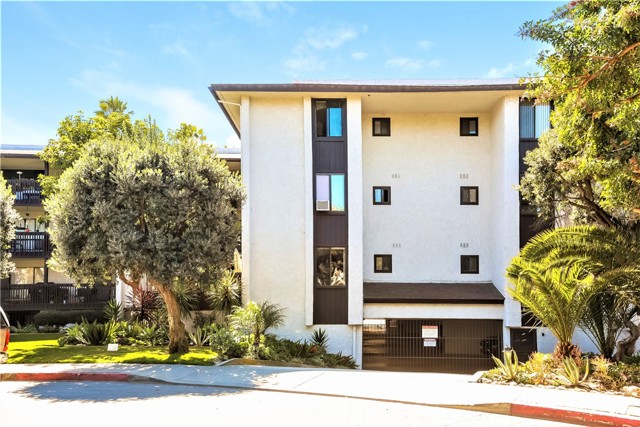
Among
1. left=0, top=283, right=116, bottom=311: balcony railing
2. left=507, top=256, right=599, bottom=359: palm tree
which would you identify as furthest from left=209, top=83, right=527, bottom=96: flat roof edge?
left=0, top=283, right=116, bottom=311: balcony railing

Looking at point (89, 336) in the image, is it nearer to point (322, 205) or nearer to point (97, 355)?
point (97, 355)

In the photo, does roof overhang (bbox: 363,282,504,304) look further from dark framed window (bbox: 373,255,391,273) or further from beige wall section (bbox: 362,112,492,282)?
dark framed window (bbox: 373,255,391,273)

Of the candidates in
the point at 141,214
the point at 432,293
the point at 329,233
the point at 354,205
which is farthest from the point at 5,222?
the point at 432,293

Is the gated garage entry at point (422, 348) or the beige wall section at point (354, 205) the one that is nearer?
the beige wall section at point (354, 205)

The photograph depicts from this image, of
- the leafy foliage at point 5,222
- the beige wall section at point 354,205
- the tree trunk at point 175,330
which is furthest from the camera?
the beige wall section at point 354,205

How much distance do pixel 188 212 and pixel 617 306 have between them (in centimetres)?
1041

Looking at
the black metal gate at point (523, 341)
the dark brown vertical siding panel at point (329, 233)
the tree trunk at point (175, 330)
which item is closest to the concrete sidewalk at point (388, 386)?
the tree trunk at point (175, 330)

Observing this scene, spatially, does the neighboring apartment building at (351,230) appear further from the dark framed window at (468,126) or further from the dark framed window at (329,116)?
the dark framed window at (468,126)

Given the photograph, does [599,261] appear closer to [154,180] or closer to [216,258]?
[216,258]

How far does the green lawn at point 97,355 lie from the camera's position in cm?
1498

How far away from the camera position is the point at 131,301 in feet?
73.6

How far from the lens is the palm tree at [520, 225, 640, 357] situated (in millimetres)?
12630

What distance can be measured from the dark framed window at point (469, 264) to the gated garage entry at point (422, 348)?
83.7 inches

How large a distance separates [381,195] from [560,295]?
1282cm
